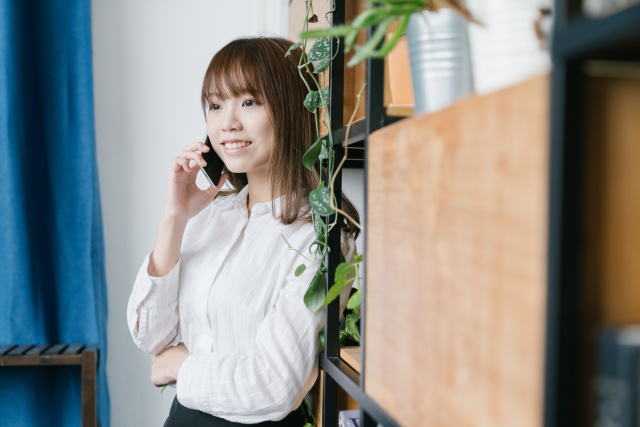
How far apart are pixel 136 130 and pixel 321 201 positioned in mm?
1162

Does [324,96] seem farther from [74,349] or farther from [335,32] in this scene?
[74,349]

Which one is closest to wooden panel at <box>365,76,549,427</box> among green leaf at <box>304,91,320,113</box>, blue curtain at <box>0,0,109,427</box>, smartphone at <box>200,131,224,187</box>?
green leaf at <box>304,91,320,113</box>

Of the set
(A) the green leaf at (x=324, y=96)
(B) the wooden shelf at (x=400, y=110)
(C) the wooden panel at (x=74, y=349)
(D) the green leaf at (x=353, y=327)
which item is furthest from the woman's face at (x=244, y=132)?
(C) the wooden panel at (x=74, y=349)

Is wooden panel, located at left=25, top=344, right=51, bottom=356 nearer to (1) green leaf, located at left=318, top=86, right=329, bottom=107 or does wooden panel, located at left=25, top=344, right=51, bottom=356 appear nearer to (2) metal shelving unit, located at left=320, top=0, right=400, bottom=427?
(2) metal shelving unit, located at left=320, top=0, right=400, bottom=427

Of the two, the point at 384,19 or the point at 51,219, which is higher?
the point at 384,19

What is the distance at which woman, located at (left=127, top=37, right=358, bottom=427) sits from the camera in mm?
1027

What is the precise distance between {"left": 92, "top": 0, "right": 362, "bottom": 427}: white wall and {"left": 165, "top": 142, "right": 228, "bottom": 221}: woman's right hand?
58 cm

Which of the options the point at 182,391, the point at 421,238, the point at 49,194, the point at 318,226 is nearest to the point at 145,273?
the point at 182,391

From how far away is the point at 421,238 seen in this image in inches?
20.1

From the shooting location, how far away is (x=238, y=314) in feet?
3.60

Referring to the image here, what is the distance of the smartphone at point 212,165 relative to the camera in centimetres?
138

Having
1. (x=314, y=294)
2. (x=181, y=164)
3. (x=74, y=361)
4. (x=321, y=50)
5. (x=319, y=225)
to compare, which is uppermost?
(x=321, y=50)

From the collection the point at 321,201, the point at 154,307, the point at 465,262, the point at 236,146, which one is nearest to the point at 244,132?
the point at 236,146

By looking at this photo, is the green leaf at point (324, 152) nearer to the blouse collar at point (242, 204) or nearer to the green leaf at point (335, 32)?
the blouse collar at point (242, 204)
